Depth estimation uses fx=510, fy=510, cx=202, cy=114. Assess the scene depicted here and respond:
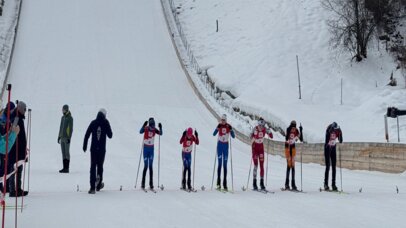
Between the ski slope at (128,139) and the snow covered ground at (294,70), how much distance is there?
3.20 meters

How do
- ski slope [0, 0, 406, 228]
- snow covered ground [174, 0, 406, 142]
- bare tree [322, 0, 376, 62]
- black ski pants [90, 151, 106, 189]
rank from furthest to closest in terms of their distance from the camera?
bare tree [322, 0, 376, 62]
snow covered ground [174, 0, 406, 142]
black ski pants [90, 151, 106, 189]
ski slope [0, 0, 406, 228]

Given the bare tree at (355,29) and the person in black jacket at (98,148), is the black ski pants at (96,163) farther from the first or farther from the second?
the bare tree at (355,29)

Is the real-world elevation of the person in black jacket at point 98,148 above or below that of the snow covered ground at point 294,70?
below

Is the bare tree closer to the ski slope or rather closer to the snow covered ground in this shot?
the snow covered ground

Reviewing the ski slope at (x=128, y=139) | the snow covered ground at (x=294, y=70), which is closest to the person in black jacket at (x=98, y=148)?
the ski slope at (x=128, y=139)

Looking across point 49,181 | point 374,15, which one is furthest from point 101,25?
point 49,181

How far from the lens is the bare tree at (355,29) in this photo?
3173 cm

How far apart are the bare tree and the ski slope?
418 inches

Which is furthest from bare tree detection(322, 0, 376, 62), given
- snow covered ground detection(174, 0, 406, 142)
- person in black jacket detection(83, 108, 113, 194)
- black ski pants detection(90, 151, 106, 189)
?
black ski pants detection(90, 151, 106, 189)

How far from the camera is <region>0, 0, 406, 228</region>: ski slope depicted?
9273 mm

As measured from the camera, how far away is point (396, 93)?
24516 mm

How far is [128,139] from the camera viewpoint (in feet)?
74.6

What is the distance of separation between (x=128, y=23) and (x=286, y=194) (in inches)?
1508

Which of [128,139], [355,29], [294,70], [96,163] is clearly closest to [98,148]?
[96,163]
